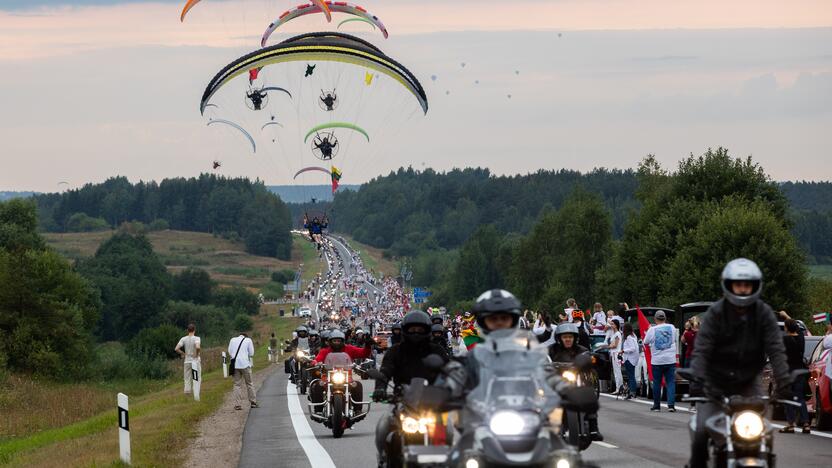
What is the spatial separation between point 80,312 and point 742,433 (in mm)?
84685

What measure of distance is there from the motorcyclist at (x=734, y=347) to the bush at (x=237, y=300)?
176 metres

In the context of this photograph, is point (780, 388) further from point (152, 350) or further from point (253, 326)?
point (253, 326)

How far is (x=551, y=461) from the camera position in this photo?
29.3 ft

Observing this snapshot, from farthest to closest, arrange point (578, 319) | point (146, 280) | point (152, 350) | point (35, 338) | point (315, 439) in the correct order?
point (146, 280) → point (152, 350) → point (35, 338) → point (578, 319) → point (315, 439)

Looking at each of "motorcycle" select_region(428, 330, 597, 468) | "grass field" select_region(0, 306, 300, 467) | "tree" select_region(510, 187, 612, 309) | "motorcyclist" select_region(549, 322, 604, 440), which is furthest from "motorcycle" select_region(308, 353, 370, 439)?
"tree" select_region(510, 187, 612, 309)

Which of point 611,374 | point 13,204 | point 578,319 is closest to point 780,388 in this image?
point 578,319

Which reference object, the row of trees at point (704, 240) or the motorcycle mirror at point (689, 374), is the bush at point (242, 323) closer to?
the row of trees at point (704, 240)

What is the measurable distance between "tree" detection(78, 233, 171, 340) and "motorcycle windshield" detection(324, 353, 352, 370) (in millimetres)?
133494

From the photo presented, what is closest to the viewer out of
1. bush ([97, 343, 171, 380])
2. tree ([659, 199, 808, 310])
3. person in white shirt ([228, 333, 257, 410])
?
person in white shirt ([228, 333, 257, 410])

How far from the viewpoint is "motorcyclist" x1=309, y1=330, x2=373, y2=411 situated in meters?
21.6

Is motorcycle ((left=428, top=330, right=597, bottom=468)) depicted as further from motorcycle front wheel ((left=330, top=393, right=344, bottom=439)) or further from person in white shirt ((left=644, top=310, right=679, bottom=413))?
person in white shirt ((left=644, top=310, right=679, bottom=413))

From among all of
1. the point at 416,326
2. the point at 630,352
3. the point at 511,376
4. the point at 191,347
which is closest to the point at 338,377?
the point at 416,326

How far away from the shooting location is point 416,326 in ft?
44.9

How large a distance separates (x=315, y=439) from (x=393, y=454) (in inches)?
338
